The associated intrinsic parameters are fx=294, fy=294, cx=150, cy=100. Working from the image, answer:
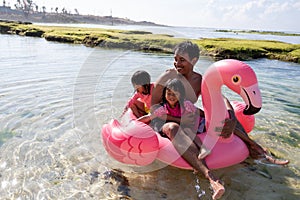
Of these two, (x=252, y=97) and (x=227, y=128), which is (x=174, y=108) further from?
(x=252, y=97)

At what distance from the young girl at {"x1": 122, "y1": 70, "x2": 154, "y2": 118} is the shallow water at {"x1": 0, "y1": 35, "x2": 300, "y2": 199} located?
781mm

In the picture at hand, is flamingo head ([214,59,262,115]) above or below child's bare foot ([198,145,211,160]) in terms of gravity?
above

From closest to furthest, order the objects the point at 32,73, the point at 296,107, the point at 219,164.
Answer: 1. the point at 219,164
2. the point at 296,107
3. the point at 32,73

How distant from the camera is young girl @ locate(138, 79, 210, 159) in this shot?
11.1ft

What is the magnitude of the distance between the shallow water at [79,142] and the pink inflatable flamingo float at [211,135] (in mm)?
265

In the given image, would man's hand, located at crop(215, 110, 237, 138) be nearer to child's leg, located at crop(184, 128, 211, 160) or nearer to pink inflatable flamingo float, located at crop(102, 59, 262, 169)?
pink inflatable flamingo float, located at crop(102, 59, 262, 169)

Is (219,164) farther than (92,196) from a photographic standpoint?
Yes

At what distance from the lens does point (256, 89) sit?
3.11m

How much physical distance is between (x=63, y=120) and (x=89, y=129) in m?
0.62

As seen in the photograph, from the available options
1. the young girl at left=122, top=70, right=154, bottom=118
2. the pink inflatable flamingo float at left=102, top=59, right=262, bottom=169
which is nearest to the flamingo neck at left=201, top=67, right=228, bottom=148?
the pink inflatable flamingo float at left=102, top=59, right=262, bottom=169

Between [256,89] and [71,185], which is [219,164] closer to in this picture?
[256,89]

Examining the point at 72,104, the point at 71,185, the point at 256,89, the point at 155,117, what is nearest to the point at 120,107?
the point at 72,104

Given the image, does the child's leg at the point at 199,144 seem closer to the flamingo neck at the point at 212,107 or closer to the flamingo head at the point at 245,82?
the flamingo neck at the point at 212,107

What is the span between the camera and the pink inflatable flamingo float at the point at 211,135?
3.11 metres
